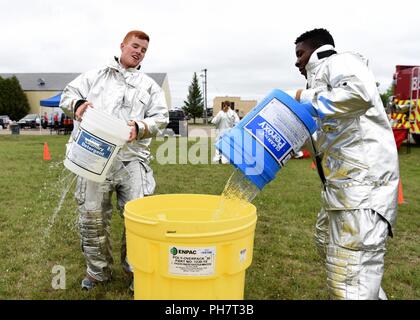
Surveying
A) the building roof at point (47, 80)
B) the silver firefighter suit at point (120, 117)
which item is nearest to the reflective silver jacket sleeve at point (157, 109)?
the silver firefighter suit at point (120, 117)

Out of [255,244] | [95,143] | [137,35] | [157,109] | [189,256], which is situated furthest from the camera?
[255,244]

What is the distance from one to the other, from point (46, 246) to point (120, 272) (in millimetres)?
1173

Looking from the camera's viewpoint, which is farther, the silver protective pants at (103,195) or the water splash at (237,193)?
the silver protective pants at (103,195)

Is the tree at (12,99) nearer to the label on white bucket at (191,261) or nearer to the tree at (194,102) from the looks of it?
the tree at (194,102)

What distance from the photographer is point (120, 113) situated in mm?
2906

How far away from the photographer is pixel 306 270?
145 inches

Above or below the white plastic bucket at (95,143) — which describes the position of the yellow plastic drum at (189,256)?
below

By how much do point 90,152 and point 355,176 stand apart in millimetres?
1464

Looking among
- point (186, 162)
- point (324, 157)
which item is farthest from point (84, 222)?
point (186, 162)

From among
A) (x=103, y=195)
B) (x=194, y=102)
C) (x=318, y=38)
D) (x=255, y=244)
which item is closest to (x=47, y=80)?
(x=194, y=102)

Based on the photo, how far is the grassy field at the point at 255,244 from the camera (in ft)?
10.7

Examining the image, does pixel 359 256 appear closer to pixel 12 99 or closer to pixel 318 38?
pixel 318 38

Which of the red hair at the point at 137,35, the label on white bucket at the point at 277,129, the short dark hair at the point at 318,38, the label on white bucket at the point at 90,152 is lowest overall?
the label on white bucket at the point at 90,152

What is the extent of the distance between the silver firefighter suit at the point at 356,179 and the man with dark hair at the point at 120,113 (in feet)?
4.05
